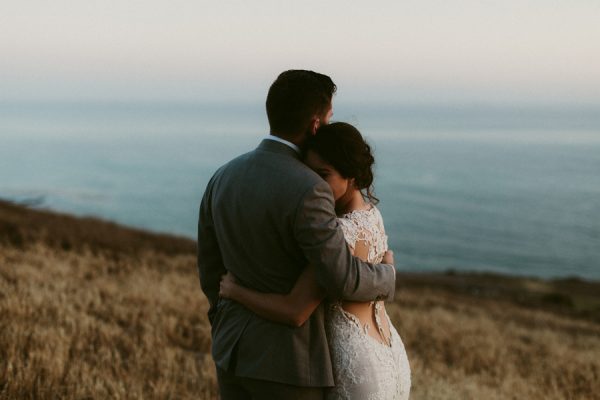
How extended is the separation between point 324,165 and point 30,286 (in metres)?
6.58

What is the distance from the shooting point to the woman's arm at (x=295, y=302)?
288cm

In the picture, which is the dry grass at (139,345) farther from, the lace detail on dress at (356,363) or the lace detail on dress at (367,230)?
the lace detail on dress at (367,230)

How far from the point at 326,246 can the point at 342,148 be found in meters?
0.54

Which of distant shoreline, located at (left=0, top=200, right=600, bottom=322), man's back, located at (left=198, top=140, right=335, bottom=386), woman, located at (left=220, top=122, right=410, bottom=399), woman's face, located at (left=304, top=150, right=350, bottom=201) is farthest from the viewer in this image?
distant shoreline, located at (left=0, top=200, right=600, bottom=322)

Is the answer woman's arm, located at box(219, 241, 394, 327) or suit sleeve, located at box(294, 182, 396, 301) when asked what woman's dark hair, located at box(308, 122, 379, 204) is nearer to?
suit sleeve, located at box(294, 182, 396, 301)

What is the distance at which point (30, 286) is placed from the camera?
27.4ft

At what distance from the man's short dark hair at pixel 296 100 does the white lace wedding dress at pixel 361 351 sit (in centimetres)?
55

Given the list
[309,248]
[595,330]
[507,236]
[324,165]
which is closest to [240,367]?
[309,248]

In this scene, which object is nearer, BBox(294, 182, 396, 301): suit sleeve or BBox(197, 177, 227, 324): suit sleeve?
BBox(294, 182, 396, 301): suit sleeve

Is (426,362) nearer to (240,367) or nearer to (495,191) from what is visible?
(240,367)

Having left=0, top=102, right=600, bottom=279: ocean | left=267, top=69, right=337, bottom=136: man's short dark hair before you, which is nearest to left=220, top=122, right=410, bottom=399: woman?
left=267, top=69, right=337, bottom=136: man's short dark hair

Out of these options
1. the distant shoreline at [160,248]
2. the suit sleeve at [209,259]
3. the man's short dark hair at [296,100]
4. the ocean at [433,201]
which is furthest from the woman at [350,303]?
the ocean at [433,201]

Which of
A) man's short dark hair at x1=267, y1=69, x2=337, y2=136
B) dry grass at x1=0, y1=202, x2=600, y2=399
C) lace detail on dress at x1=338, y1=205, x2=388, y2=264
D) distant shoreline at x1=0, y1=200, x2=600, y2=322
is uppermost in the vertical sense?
man's short dark hair at x1=267, y1=69, x2=337, y2=136

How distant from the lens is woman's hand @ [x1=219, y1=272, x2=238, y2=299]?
310 centimetres
